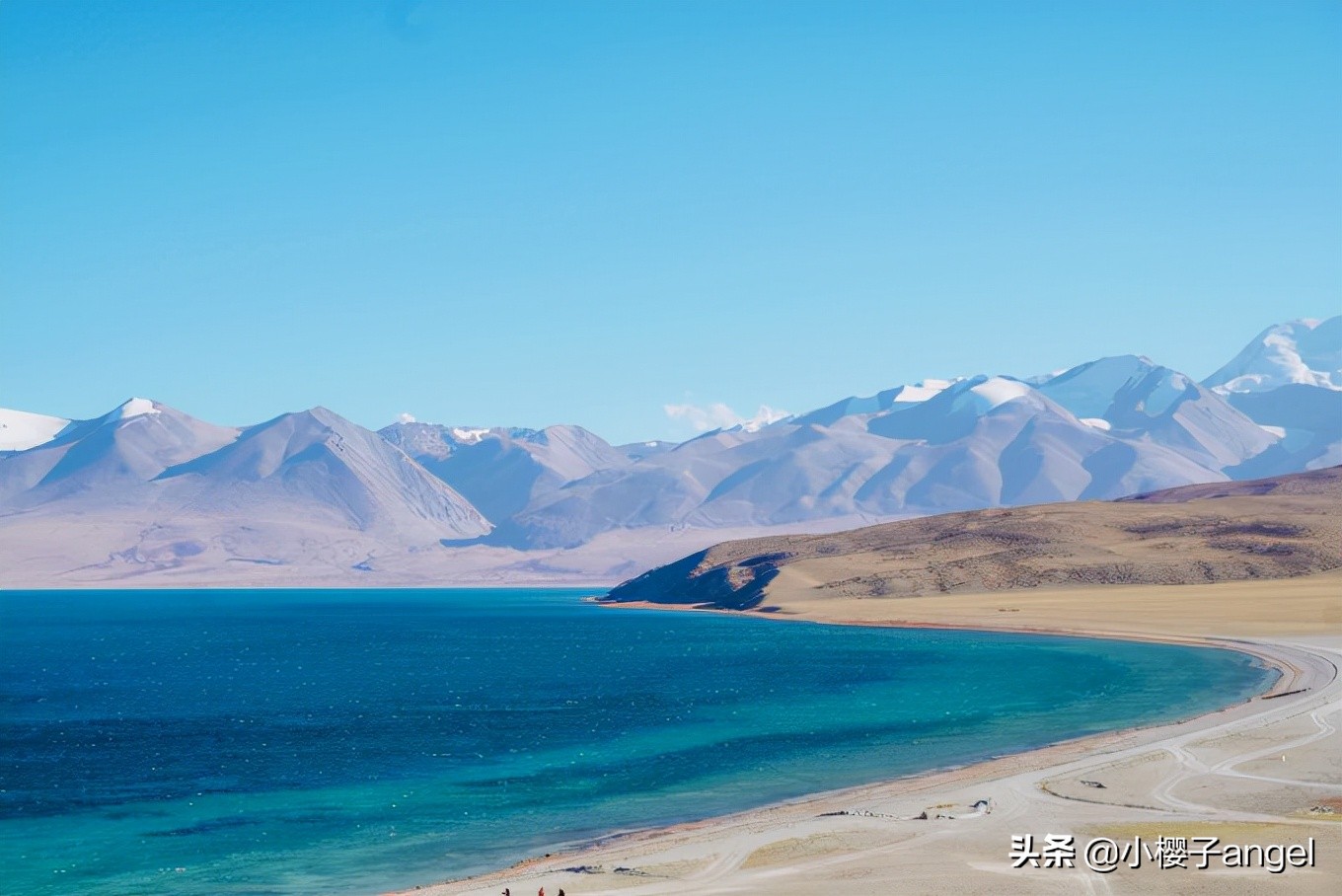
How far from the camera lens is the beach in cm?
4181

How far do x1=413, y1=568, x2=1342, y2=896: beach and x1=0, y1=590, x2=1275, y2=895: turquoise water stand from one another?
4.80 meters

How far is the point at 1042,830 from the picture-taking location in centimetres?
4841

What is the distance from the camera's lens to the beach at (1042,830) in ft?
137

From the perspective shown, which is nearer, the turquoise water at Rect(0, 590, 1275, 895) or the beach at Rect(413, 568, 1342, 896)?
the beach at Rect(413, 568, 1342, 896)

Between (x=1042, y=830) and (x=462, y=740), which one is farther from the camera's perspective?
(x=462, y=740)

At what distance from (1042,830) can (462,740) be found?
136 ft

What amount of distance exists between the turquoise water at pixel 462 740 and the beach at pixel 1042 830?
4804 millimetres

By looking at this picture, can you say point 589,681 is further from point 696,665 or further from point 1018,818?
point 1018,818

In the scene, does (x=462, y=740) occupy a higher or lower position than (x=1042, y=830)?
higher

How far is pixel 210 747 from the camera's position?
79.6 meters

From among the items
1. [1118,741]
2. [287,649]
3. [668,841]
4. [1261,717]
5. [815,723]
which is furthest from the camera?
[287,649]

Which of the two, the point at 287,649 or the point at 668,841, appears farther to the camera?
the point at 287,649

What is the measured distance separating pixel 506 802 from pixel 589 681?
56.9 meters

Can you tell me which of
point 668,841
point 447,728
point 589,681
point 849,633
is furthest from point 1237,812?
point 849,633
